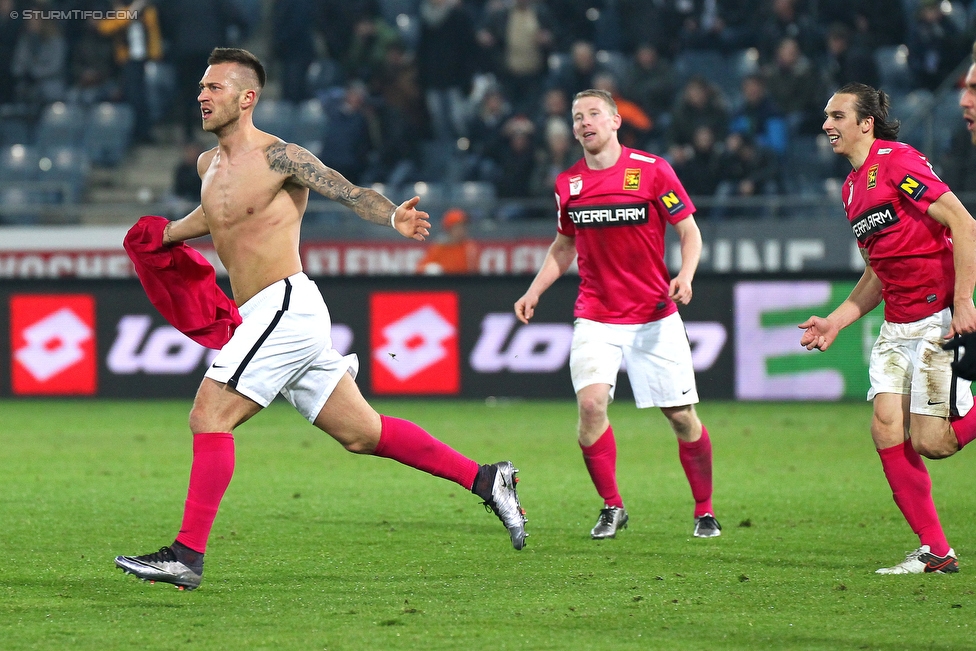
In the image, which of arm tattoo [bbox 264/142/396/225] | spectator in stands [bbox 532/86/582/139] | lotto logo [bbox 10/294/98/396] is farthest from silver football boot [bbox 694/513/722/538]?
spectator in stands [bbox 532/86/582/139]

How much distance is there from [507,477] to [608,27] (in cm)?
1469

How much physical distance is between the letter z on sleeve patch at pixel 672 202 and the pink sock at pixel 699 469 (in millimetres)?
1133

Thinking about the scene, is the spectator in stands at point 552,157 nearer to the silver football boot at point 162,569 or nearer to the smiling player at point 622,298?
the smiling player at point 622,298

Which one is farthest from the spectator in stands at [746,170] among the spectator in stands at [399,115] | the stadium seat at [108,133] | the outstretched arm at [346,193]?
the outstretched arm at [346,193]

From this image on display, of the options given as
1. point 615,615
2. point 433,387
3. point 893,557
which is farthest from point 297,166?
point 433,387

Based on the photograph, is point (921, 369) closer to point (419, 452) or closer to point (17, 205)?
point (419, 452)

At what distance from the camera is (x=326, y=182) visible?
17.9 ft

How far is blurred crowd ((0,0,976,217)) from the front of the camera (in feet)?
58.2

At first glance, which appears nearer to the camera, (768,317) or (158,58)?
(768,317)

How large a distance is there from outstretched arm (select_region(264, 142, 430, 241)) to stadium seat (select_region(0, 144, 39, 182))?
1388cm

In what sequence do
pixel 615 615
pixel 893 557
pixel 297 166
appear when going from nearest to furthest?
pixel 615 615 < pixel 297 166 < pixel 893 557

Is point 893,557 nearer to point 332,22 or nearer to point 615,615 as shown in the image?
point 615,615

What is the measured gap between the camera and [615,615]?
4945mm

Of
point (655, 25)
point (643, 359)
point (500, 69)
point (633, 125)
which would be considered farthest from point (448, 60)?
point (643, 359)
